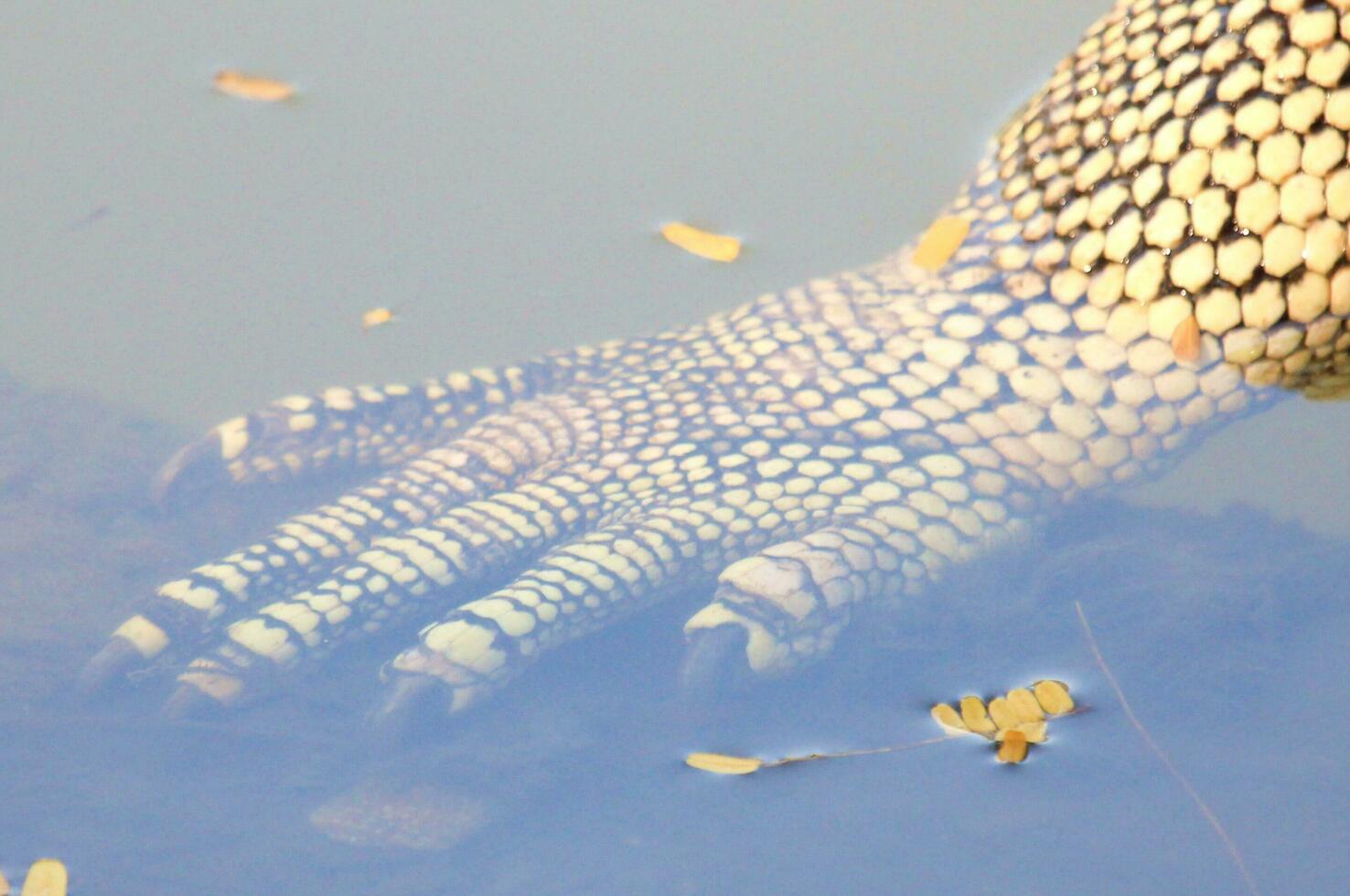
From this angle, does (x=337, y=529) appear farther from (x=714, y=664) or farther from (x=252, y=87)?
(x=252, y=87)

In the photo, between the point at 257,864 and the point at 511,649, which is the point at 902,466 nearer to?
the point at 511,649

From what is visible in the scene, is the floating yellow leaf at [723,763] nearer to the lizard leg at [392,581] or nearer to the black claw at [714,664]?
the black claw at [714,664]

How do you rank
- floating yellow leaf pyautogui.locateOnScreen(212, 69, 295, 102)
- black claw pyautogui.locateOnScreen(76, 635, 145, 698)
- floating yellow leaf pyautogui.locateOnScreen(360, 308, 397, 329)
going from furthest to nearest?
floating yellow leaf pyautogui.locateOnScreen(212, 69, 295, 102) < floating yellow leaf pyautogui.locateOnScreen(360, 308, 397, 329) < black claw pyautogui.locateOnScreen(76, 635, 145, 698)

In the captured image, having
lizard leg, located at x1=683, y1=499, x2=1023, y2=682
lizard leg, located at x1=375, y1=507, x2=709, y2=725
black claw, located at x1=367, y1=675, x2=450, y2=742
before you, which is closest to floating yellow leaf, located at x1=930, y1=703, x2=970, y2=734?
lizard leg, located at x1=683, y1=499, x2=1023, y2=682

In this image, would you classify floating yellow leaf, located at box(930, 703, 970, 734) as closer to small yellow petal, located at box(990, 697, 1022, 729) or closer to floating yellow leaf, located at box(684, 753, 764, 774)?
small yellow petal, located at box(990, 697, 1022, 729)

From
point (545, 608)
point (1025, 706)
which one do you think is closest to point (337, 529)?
point (545, 608)
